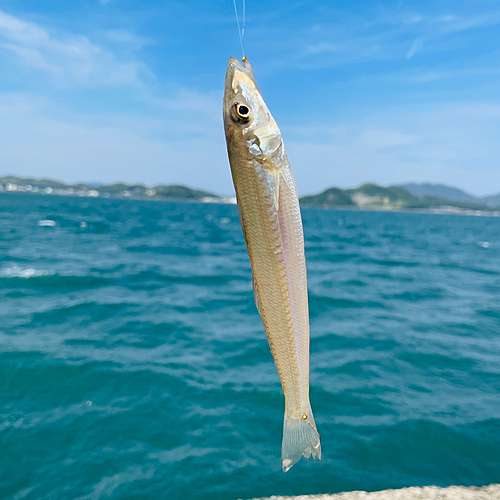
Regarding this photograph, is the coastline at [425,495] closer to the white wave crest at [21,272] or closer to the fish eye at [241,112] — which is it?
the fish eye at [241,112]

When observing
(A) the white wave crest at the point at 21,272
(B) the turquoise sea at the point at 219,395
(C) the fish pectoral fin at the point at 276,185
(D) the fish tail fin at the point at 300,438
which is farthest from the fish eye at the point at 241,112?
(A) the white wave crest at the point at 21,272

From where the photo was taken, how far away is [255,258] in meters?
2.37

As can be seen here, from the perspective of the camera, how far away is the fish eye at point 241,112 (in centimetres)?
233

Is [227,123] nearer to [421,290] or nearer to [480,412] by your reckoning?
[480,412]

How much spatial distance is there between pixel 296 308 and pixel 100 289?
597 inches

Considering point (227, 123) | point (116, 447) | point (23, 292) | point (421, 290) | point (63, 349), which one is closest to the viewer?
point (227, 123)

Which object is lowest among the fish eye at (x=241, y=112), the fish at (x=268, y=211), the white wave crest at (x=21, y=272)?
the white wave crest at (x=21, y=272)

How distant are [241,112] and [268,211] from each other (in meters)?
0.63

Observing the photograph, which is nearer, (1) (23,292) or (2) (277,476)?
(2) (277,476)

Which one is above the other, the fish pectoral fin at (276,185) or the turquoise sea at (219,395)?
the fish pectoral fin at (276,185)

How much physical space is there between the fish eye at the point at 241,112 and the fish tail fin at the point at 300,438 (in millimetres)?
2043

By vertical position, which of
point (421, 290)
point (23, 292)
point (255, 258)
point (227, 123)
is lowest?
point (421, 290)

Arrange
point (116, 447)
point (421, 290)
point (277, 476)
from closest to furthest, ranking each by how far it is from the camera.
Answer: point (277, 476)
point (116, 447)
point (421, 290)

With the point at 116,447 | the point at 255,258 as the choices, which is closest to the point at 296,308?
the point at 255,258
